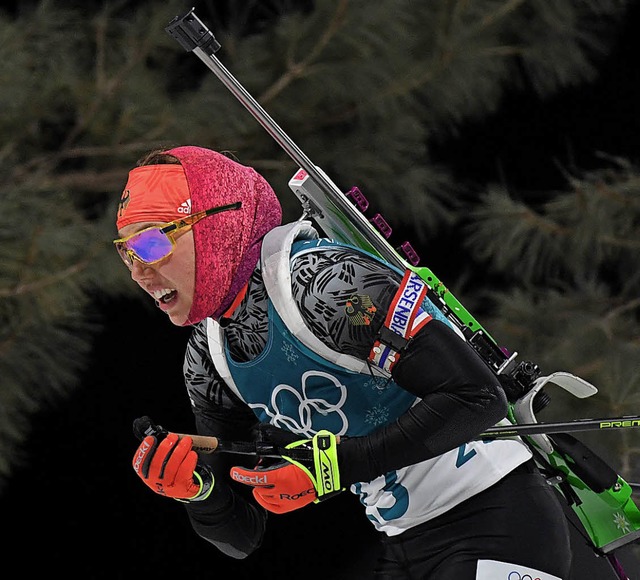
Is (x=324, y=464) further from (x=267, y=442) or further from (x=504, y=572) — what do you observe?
(x=504, y=572)

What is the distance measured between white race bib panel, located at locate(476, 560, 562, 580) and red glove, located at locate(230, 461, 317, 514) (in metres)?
0.15

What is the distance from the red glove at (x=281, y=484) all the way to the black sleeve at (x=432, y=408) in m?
0.04

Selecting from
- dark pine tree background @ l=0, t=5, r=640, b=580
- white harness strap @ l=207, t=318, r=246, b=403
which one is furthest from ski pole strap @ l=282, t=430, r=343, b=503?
dark pine tree background @ l=0, t=5, r=640, b=580

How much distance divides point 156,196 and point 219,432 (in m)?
0.25

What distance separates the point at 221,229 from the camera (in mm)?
883

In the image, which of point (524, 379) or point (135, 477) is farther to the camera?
point (135, 477)

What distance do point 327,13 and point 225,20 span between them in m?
0.36

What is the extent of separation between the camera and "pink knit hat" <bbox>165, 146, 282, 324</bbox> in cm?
88

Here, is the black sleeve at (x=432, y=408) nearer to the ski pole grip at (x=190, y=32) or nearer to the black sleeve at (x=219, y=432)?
the black sleeve at (x=219, y=432)

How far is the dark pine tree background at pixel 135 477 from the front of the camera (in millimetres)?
2109

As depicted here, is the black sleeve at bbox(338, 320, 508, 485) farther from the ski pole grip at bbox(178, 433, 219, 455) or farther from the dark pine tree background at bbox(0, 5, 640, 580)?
the dark pine tree background at bbox(0, 5, 640, 580)

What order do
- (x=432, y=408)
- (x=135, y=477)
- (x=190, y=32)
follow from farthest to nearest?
(x=135, y=477) → (x=190, y=32) → (x=432, y=408)

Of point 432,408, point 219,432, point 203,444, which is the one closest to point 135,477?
point 219,432

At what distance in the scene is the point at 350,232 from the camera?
986 mm
